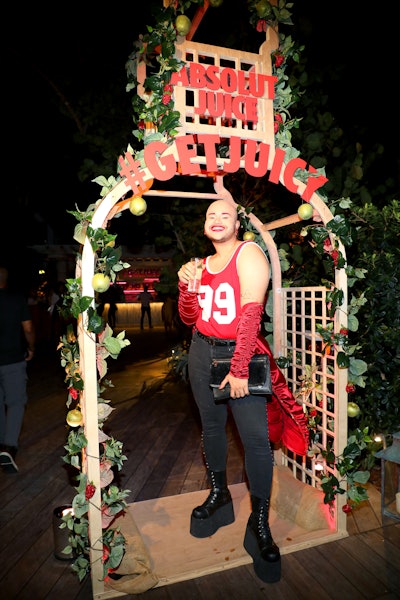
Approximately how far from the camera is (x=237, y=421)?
2.20 m

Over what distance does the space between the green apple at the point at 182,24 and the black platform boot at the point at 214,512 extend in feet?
7.65

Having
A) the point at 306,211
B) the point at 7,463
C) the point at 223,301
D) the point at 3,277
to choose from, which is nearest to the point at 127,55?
the point at 3,277

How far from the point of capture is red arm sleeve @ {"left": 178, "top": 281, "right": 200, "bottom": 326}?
2344mm

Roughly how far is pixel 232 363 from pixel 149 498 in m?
1.51

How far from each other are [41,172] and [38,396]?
6974mm

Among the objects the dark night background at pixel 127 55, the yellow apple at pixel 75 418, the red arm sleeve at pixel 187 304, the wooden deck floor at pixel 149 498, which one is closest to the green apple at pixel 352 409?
the wooden deck floor at pixel 149 498

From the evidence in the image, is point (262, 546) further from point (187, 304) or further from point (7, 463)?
point (7, 463)

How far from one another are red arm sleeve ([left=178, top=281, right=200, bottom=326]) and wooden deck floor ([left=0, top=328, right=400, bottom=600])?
1328mm

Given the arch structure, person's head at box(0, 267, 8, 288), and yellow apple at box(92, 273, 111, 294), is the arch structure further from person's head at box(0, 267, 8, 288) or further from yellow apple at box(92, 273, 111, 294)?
person's head at box(0, 267, 8, 288)

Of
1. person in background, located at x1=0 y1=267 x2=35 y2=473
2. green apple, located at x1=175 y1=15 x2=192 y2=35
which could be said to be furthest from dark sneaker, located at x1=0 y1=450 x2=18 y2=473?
green apple, located at x1=175 y1=15 x2=192 y2=35

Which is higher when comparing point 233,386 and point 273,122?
point 273,122

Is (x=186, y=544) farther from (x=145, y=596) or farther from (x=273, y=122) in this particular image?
(x=273, y=122)

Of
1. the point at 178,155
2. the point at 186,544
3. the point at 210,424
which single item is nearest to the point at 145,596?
the point at 186,544

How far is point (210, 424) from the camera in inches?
92.7
